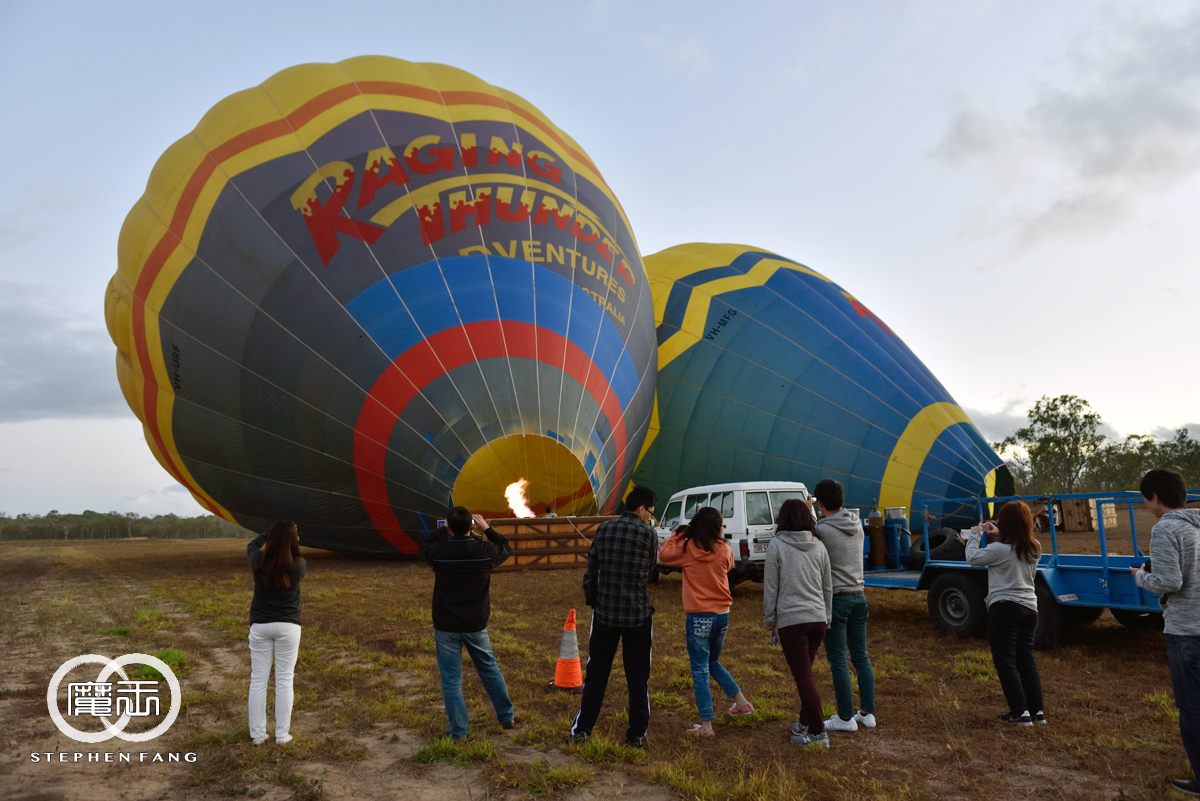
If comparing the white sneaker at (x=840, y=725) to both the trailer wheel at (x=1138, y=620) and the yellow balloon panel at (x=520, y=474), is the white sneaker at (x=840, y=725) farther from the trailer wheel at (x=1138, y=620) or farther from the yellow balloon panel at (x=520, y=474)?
the yellow balloon panel at (x=520, y=474)

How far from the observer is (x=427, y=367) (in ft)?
31.8


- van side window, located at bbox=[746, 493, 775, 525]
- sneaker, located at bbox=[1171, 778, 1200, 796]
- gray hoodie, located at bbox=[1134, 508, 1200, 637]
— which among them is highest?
van side window, located at bbox=[746, 493, 775, 525]

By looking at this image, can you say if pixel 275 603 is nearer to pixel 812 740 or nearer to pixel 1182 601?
pixel 812 740

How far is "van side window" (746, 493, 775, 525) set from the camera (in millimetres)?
10914

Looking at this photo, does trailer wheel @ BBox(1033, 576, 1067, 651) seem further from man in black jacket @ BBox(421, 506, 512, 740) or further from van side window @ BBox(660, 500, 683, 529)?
van side window @ BBox(660, 500, 683, 529)

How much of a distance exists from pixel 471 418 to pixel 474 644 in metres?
5.32

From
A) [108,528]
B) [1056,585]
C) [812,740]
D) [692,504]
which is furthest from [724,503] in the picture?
[108,528]

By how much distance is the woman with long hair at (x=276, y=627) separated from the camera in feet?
14.7

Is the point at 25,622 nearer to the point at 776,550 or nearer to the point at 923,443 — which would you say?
the point at 776,550

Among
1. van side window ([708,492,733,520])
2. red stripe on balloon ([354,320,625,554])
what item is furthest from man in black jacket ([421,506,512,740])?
van side window ([708,492,733,520])

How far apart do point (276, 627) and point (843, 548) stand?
3.57 m

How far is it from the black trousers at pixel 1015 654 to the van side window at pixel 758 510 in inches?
240

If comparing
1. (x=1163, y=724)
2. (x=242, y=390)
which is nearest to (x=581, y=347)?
(x=242, y=390)

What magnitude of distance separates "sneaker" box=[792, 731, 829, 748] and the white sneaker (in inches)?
13.4
